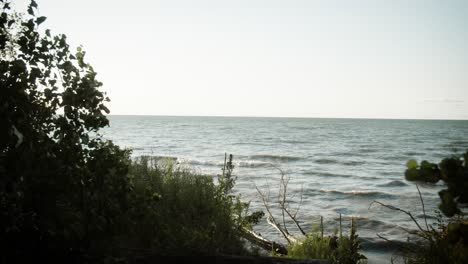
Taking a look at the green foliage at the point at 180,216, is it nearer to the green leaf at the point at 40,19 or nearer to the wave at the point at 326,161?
the green leaf at the point at 40,19

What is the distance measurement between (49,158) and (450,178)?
3682 millimetres

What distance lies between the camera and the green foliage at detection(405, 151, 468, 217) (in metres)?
1.61

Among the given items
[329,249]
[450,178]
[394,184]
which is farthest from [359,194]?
[450,178]

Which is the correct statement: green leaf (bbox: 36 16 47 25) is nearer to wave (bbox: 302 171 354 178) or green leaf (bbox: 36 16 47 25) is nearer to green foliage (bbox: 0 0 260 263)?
green foliage (bbox: 0 0 260 263)

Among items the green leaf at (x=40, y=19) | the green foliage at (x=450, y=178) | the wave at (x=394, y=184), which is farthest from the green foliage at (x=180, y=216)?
the wave at (x=394, y=184)

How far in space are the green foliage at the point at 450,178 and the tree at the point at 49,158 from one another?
3.32 meters

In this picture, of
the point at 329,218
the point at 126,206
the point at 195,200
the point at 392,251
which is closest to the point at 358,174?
the point at 329,218

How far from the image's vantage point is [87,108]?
4238 millimetres

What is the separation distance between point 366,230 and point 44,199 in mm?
10186

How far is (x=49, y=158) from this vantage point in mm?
3824

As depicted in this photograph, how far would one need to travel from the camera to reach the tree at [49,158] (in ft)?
11.7

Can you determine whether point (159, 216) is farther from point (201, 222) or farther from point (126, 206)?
point (126, 206)

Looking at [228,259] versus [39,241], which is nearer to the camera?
[39,241]

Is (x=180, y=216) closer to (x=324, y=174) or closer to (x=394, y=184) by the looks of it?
(x=394, y=184)
